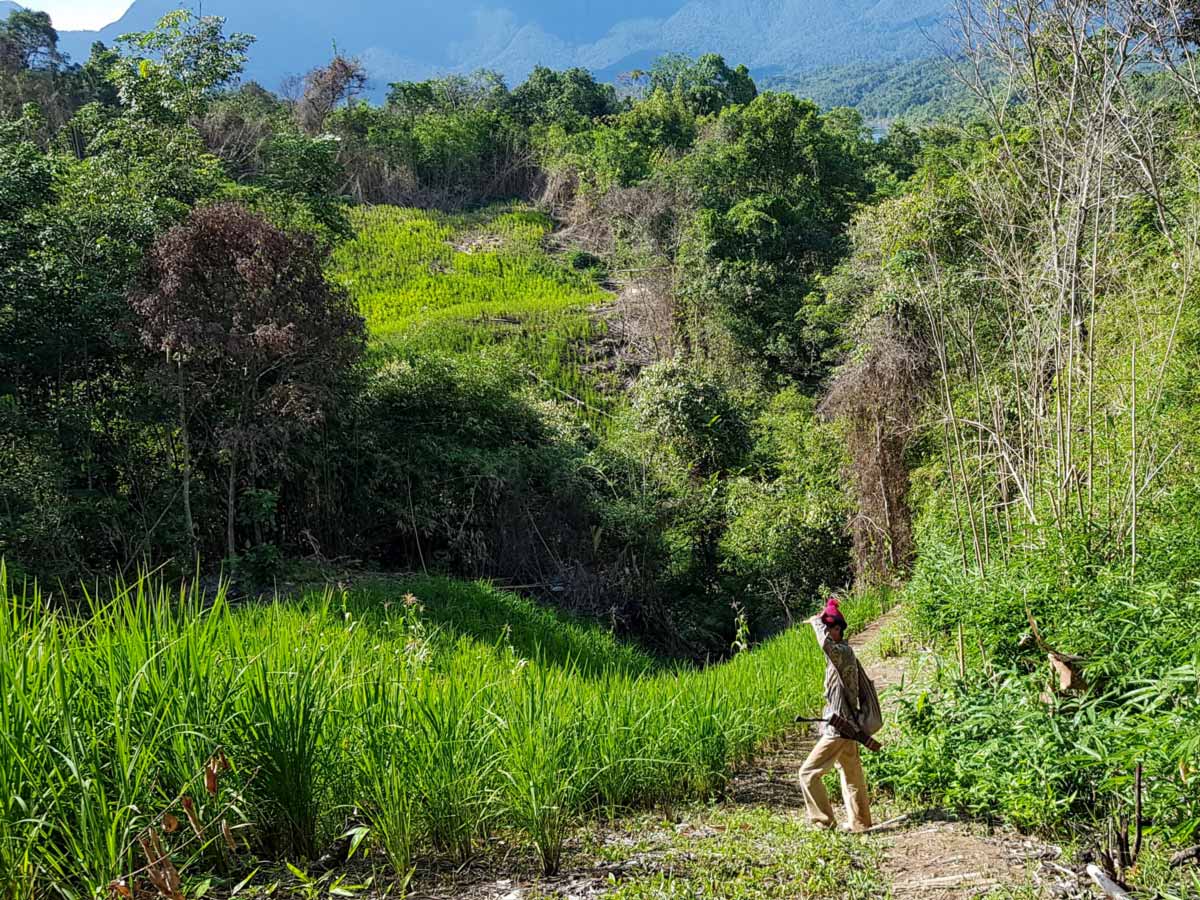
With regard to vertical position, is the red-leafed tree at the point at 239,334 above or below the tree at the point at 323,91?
below

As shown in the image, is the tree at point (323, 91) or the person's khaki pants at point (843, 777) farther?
the tree at point (323, 91)

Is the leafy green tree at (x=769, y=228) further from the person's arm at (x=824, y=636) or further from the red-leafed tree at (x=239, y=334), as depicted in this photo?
the person's arm at (x=824, y=636)

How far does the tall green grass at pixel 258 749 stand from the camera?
2121mm

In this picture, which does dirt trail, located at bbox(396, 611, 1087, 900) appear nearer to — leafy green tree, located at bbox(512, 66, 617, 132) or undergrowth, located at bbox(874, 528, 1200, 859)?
undergrowth, located at bbox(874, 528, 1200, 859)

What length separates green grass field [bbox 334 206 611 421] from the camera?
1664 centimetres

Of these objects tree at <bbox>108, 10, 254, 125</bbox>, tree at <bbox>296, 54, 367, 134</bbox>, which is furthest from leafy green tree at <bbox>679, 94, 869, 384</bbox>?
tree at <bbox>296, 54, 367, 134</bbox>

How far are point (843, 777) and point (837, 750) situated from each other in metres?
0.16

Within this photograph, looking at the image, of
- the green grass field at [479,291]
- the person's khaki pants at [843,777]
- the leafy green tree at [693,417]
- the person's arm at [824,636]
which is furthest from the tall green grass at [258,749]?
the green grass field at [479,291]

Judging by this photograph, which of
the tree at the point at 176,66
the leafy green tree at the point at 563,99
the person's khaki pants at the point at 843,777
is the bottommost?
the person's khaki pants at the point at 843,777

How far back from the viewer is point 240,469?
9.72 meters

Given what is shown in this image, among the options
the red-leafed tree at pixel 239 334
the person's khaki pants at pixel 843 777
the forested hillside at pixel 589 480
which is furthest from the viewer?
the red-leafed tree at pixel 239 334

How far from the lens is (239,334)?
332 inches

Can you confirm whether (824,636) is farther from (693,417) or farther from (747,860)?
(693,417)

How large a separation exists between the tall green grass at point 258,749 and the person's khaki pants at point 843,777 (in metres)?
0.66
